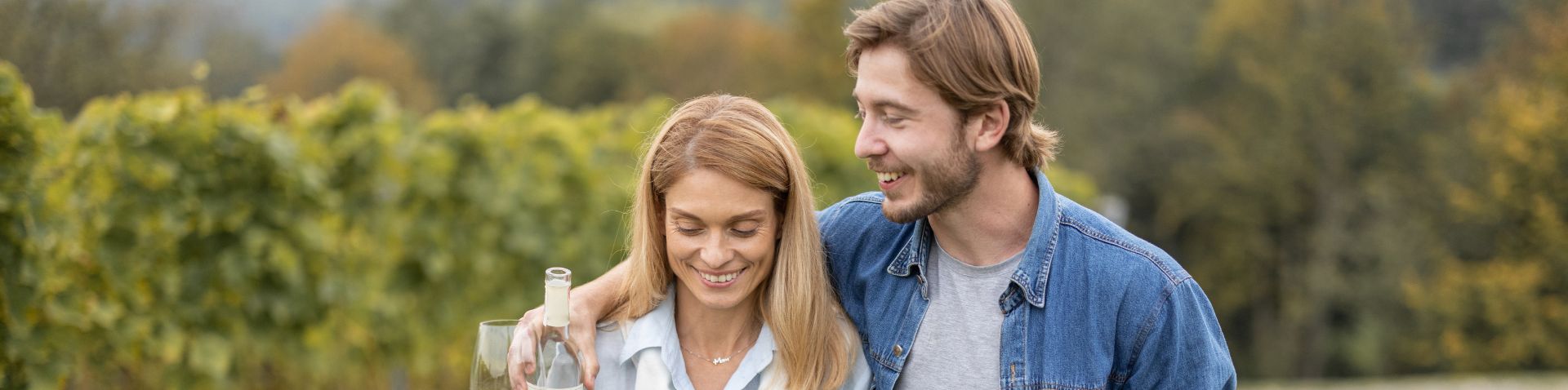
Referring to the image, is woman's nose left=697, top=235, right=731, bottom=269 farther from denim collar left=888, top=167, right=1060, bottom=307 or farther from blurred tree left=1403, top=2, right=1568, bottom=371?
blurred tree left=1403, top=2, right=1568, bottom=371

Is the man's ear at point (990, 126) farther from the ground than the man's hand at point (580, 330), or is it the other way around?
the man's ear at point (990, 126)

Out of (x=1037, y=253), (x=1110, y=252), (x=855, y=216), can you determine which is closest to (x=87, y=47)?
(x=855, y=216)

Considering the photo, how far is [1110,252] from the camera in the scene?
8.75 feet

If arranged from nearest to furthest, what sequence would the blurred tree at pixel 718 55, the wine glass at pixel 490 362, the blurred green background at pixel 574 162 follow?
the wine glass at pixel 490 362
the blurred green background at pixel 574 162
the blurred tree at pixel 718 55

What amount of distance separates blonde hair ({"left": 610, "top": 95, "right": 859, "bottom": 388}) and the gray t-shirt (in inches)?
6.9

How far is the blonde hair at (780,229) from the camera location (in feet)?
8.48

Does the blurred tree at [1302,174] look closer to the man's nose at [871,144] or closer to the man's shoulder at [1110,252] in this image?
the man's shoulder at [1110,252]

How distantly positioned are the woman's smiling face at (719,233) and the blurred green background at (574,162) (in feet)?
2.83

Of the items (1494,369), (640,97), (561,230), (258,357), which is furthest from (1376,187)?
(258,357)

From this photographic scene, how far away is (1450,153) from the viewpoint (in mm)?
25562

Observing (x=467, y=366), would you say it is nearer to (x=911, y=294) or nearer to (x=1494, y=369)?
(x=911, y=294)

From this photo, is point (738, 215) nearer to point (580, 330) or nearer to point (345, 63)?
point (580, 330)

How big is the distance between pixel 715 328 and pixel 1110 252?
89cm

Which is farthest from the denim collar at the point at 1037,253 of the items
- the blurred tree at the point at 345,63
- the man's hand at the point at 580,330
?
the blurred tree at the point at 345,63
